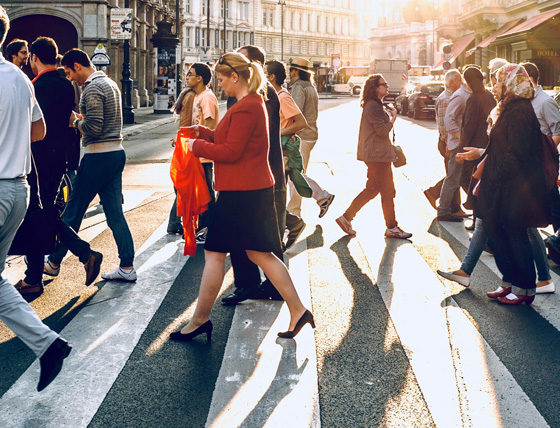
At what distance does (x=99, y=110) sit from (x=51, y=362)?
8.51 ft

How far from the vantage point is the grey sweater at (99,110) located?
6.09 meters

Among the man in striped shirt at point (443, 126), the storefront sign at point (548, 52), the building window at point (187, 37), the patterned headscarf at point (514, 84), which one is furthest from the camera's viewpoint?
the building window at point (187, 37)

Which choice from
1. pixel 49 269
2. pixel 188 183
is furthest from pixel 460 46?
pixel 188 183

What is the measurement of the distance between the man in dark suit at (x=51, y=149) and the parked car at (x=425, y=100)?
26454mm

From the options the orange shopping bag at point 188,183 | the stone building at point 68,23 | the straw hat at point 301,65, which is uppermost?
the stone building at point 68,23

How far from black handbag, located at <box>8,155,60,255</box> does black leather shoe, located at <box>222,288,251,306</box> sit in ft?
4.38

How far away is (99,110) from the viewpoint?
611cm

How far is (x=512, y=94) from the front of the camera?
5734 mm

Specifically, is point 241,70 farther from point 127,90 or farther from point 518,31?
point 518,31

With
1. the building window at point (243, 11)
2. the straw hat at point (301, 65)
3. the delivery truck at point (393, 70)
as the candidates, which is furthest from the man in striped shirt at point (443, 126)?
the building window at point (243, 11)

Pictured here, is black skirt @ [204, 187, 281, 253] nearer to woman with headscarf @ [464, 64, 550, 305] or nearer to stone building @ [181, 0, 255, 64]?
woman with headscarf @ [464, 64, 550, 305]

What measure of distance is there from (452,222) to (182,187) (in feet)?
16.0

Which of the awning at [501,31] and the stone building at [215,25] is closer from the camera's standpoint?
the awning at [501,31]

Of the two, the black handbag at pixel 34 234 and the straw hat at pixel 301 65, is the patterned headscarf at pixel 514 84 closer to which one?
the straw hat at pixel 301 65
